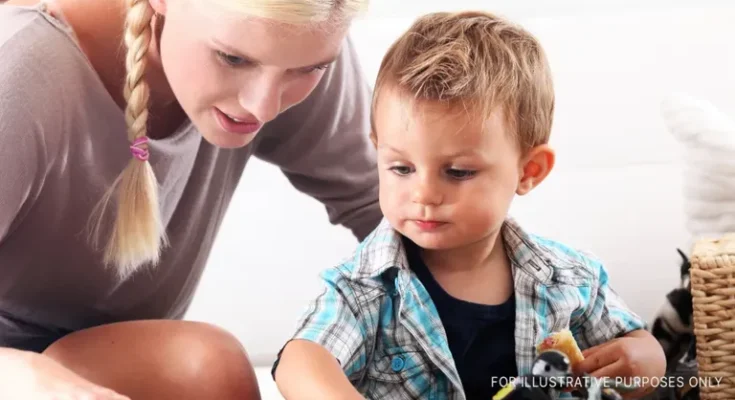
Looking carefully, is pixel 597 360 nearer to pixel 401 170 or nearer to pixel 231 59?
pixel 401 170

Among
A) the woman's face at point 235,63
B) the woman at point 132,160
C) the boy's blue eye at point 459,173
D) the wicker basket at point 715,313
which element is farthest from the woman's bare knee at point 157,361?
the wicker basket at point 715,313

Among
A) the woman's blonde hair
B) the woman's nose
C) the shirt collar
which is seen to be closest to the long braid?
the woman's blonde hair

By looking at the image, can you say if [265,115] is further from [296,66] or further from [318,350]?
[318,350]

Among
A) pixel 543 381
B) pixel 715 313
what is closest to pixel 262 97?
pixel 543 381

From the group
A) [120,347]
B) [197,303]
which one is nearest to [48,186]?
[120,347]

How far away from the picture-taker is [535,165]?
1014 mm

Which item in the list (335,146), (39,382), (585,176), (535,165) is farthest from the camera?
(585,176)

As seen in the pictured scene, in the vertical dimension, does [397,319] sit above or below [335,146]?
below

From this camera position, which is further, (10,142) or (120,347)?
(120,347)

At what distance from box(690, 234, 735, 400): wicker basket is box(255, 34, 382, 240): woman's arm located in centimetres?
44

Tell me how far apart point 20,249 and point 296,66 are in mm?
364

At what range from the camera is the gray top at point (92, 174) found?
0.96 meters

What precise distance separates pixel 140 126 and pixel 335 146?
0.35 m

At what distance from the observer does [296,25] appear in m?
0.94
